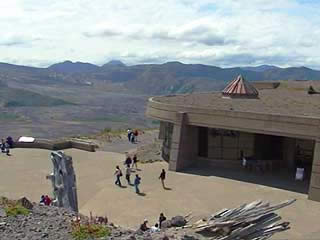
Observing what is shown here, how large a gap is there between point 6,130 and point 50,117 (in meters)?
38.3

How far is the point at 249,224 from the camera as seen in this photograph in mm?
12820

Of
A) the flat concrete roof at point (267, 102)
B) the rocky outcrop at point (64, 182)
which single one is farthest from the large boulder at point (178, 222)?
the flat concrete roof at point (267, 102)

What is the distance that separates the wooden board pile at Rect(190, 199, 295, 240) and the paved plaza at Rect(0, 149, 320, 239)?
657 centimetres

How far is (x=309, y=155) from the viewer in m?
29.8

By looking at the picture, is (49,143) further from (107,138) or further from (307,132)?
(307,132)

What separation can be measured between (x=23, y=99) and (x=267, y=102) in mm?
148234

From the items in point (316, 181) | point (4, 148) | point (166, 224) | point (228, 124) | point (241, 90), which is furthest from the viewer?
point (241, 90)

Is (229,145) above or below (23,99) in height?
above

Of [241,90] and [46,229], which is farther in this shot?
[241,90]

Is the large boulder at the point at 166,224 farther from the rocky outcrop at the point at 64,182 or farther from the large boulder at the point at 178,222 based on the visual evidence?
the rocky outcrop at the point at 64,182

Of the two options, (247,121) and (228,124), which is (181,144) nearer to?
(228,124)

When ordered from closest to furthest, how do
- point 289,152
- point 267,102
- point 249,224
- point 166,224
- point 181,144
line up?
point 249,224, point 166,224, point 181,144, point 289,152, point 267,102

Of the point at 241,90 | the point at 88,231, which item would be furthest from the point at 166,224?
the point at 241,90

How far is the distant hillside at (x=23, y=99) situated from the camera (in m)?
164
